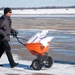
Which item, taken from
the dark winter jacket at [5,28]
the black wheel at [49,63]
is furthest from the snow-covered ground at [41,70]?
the dark winter jacket at [5,28]

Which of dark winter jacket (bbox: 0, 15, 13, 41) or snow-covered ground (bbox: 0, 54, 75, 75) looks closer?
snow-covered ground (bbox: 0, 54, 75, 75)

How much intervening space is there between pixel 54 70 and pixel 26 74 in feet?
2.78

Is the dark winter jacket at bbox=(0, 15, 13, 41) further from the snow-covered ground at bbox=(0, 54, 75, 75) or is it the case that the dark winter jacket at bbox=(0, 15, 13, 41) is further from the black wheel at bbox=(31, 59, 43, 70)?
the black wheel at bbox=(31, 59, 43, 70)

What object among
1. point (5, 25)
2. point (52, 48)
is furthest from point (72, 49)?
point (5, 25)

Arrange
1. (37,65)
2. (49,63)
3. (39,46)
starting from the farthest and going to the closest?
(49,63), (37,65), (39,46)

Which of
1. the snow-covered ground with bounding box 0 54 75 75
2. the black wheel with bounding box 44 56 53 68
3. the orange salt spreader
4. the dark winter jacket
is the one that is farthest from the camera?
the black wheel with bounding box 44 56 53 68

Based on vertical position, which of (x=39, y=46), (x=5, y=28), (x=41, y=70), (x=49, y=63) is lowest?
(x=41, y=70)

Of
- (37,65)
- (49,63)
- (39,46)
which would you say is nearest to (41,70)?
(37,65)

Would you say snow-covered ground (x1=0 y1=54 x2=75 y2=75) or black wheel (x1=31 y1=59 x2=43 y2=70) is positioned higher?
black wheel (x1=31 y1=59 x2=43 y2=70)

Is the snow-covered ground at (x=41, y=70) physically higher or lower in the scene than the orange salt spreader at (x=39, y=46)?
lower

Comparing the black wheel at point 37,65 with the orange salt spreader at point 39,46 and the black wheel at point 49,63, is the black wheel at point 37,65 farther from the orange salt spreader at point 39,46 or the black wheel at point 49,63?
the black wheel at point 49,63

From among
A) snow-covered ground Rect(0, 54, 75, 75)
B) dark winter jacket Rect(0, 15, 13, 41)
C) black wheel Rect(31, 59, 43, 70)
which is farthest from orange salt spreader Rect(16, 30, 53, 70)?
dark winter jacket Rect(0, 15, 13, 41)

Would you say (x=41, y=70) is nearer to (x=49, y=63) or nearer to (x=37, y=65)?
(x=37, y=65)

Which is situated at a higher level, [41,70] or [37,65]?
[37,65]
